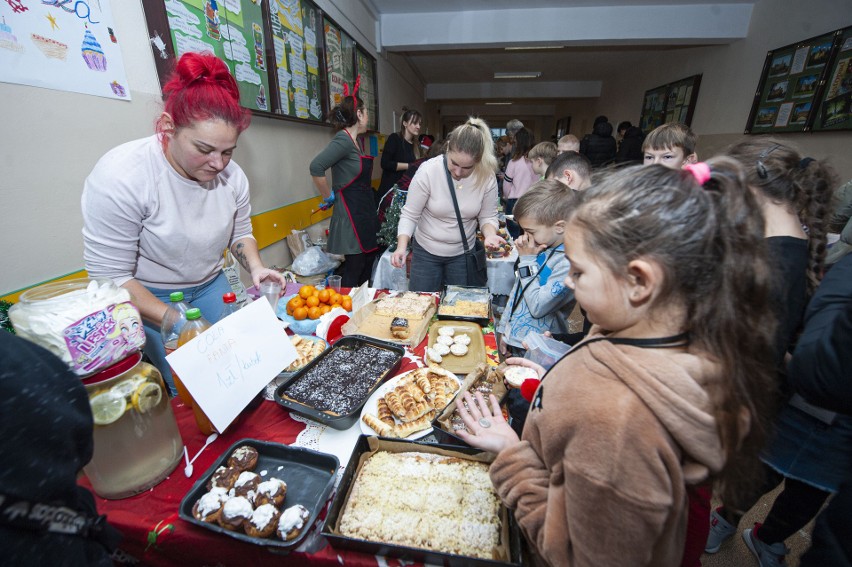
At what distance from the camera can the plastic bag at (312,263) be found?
356cm

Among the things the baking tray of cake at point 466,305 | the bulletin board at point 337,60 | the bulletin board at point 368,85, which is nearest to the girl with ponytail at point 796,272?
the baking tray of cake at point 466,305

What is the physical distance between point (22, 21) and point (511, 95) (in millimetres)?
12369

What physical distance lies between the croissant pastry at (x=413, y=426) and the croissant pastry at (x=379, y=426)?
2 cm

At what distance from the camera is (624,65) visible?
895cm

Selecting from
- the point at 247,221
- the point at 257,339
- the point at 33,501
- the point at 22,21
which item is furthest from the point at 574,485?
the point at 22,21

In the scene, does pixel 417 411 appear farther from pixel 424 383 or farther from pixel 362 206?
pixel 362 206

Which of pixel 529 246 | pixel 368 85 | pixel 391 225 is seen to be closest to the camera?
pixel 529 246

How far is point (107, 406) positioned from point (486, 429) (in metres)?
0.94

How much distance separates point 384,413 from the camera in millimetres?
1202

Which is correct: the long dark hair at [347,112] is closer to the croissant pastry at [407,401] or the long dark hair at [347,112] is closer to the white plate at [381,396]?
the white plate at [381,396]

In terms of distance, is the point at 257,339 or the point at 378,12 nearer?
the point at 257,339

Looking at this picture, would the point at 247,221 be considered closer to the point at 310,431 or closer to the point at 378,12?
the point at 310,431

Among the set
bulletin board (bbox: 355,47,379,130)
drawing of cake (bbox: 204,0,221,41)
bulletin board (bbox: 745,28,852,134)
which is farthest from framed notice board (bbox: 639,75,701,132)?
drawing of cake (bbox: 204,0,221,41)

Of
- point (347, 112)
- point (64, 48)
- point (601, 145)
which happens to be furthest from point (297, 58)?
point (601, 145)
